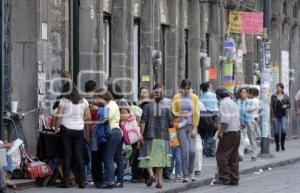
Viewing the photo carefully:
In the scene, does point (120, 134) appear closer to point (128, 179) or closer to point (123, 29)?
point (128, 179)

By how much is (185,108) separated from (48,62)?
2969 mm

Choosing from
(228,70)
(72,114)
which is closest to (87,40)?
(72,114)

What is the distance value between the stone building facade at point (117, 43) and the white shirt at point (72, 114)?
190cm

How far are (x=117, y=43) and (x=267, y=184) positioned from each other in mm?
6643

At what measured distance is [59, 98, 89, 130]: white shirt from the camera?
19.0 meters

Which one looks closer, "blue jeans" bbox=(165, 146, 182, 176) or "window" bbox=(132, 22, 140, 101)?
"blue jeans" bbox=(165, 146, 182, 176)

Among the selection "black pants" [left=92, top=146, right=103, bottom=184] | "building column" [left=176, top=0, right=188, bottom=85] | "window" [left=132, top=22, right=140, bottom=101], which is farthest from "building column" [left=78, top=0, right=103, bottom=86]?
"building column" [left=176, top=0, right=188, bottom=85]

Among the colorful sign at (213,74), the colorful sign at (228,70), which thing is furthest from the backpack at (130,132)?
the colorful sign at (228,70)

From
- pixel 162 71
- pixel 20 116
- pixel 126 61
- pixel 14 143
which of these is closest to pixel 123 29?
pixel 126 61

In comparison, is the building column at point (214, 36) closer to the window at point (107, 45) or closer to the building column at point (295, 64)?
the window at point (107, 45)

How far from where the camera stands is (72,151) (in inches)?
754

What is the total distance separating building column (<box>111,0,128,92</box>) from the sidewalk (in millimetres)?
3123

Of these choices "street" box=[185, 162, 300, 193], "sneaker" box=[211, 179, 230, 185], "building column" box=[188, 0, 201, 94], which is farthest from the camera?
"building column" box=[188, 0, 201, 94]

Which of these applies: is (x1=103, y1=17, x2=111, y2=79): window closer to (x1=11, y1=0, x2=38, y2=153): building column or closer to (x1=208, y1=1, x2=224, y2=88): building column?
(x1=11, y1=0, x2=38, y2=153): building column
